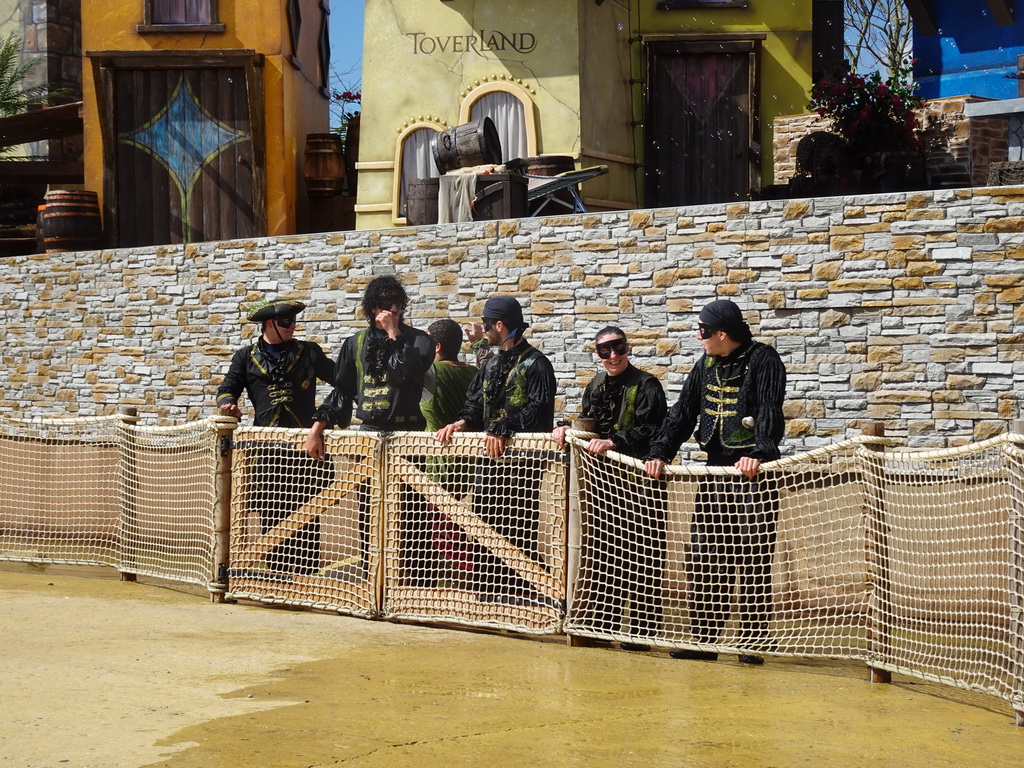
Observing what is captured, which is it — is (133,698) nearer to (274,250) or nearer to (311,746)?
(311,746)

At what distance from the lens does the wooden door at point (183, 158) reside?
18344 mm

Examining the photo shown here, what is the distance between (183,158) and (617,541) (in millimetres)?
13333

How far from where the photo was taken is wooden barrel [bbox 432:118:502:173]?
15.5 meters

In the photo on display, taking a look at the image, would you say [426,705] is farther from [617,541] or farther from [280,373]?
[280,373]

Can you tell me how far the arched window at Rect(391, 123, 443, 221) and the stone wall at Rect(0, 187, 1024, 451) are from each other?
11.6 feet

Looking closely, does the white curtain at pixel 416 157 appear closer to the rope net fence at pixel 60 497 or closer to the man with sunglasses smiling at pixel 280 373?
the rope net fence at pixel 60 497

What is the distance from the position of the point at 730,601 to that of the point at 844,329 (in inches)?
197

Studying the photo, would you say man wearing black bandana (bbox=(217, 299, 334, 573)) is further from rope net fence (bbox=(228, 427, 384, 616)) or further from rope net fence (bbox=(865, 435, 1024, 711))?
rope net fence (bbox=(865, 435, 1024, 711))

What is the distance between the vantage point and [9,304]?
669 inches

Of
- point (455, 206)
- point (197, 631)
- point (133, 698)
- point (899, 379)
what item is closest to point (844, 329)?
point (899, 379)

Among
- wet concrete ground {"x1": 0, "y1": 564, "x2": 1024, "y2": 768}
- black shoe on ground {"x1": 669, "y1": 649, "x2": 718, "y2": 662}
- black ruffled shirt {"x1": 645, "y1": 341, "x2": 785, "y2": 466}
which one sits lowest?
black shoe on ground {"x1": 669, "y1": 649, "x2": 718, "y2": 662}

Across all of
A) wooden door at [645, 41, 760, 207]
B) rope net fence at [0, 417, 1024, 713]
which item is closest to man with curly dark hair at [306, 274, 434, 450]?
rope net fence at [0, 417, 1024, 713]

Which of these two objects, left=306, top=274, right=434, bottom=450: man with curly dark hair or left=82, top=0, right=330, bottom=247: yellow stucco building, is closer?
left=306, top=274, right=434, bottom=450: man with curly dark hair

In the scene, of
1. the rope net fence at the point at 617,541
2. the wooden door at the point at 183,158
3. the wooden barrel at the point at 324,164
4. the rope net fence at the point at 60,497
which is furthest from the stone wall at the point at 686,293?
the rope net fence at the point at 60,497
